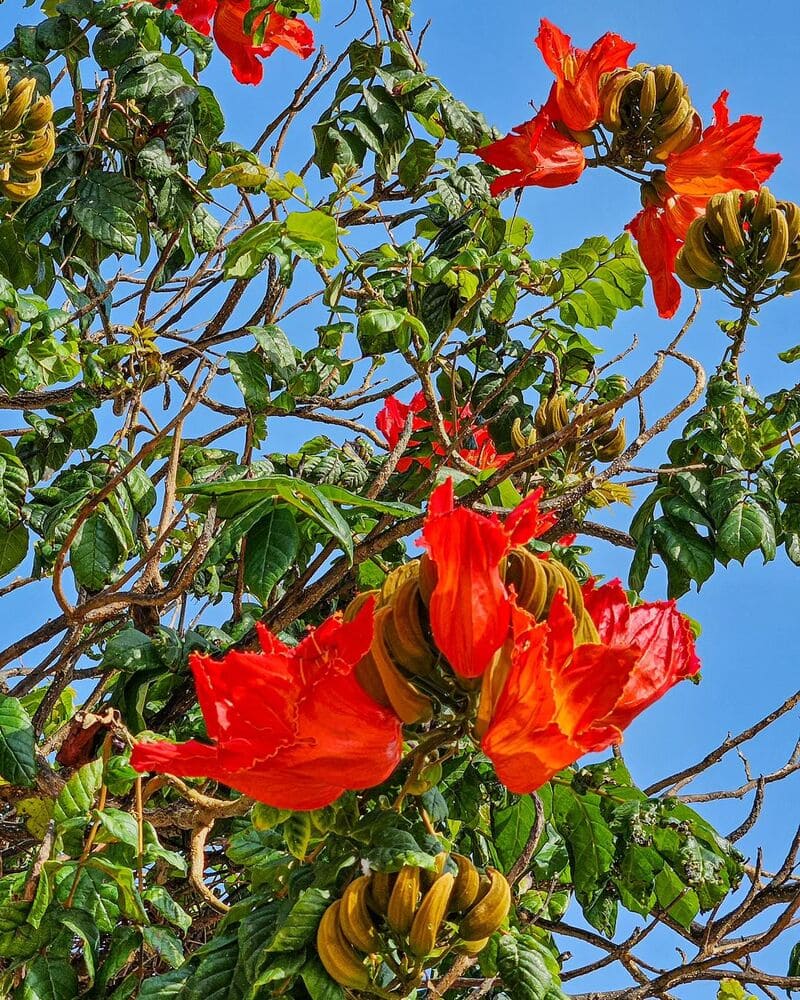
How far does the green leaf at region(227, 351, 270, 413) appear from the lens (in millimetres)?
2053

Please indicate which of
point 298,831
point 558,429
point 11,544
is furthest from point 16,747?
point 558,429

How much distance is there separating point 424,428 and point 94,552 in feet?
2.83

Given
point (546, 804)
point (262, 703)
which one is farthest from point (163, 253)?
point (262, 703)

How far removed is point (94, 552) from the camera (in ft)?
6.54

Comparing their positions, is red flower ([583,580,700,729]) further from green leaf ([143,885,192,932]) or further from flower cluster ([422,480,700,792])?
green leaf ([143,885,192,932])

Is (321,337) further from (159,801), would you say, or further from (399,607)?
(399,607)

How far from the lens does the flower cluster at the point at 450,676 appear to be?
3.06 feet

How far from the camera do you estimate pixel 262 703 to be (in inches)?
40.3

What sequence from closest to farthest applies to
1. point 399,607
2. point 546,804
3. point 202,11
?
point 399,607
point 546,804
point 202,11

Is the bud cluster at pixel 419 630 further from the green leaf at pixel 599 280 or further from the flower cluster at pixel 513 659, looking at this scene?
the green leaf at pixel 599 280

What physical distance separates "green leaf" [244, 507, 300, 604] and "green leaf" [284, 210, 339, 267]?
22.5 inches

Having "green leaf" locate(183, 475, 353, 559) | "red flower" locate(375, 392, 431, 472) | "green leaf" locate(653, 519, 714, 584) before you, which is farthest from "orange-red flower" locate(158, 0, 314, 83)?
"green leaf" locate(183, 475, 353, 559)

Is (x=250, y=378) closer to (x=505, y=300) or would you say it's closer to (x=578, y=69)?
(x=505, y=300)

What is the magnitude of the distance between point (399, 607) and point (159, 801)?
1340 millimetres
